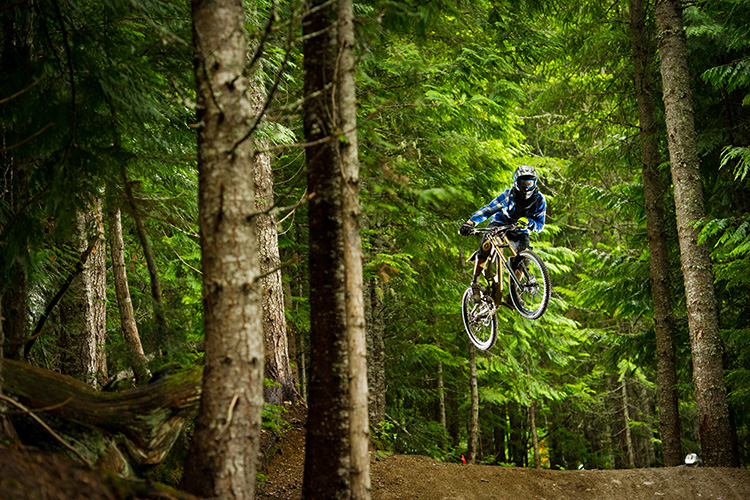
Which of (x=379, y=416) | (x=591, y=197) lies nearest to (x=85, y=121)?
(x=379, y=416)

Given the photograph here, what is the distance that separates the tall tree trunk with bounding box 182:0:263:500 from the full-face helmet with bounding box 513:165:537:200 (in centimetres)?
500

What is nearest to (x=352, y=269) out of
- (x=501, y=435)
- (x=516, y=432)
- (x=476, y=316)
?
(x=476, y=316)

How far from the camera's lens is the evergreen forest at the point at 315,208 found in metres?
3.62

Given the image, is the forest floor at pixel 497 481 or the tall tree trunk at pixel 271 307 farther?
the tall tree trunk at pixel 271 307

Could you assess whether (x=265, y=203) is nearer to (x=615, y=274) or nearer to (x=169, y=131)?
(x=169, y=131)

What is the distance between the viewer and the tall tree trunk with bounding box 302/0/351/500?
4.00 m

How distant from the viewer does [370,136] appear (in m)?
4.12

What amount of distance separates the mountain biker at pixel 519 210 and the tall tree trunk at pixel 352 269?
4141 millimetres

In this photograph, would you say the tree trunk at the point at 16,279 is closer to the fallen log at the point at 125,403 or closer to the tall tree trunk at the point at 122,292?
the fallen log at the point at 125,403

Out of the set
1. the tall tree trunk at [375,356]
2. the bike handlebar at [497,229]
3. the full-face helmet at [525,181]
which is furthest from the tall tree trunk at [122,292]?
the full-face helmet at [525,181]

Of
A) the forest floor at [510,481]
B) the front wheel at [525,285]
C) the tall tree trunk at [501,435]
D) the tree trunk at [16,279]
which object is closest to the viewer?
the tree trunk at [16,279]

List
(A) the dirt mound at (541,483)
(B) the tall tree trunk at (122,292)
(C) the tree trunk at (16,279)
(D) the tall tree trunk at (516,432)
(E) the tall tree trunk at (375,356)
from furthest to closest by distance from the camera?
(D) the tall tree trunk at (516,432), (E) the tall tree trunk at (375,356), (A) the dirt mound at (541,483), (B) the tall tree trunk at (122,292), (C) the tree trunk at (16,279)

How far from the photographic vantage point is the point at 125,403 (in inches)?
170

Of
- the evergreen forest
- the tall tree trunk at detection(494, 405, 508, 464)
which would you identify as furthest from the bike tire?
the tall tree trunk at detection(494, 405, 508, 464)
